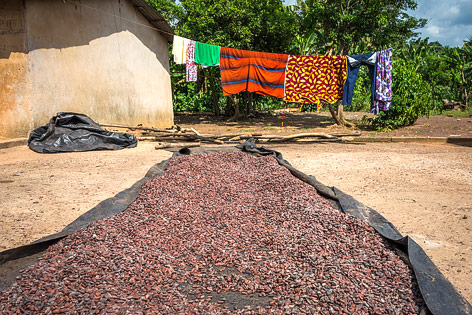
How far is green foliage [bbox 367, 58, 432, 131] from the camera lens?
9.14 m

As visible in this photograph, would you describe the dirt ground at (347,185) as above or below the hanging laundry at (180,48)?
below

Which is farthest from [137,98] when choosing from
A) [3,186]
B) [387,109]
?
[387,109]

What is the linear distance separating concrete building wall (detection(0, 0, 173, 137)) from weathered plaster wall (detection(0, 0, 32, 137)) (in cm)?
4

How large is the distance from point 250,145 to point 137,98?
470cm

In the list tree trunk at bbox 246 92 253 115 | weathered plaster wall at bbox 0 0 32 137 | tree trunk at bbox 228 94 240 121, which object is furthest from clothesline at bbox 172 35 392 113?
tree trunk at bbox 246 92 253 115

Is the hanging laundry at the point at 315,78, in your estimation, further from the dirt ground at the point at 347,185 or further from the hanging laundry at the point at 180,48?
the hanging laundry at the point at 180,48

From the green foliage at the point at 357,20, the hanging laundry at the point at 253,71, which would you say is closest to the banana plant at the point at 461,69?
the green foliage at the point at 357,20

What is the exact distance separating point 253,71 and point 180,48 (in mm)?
2041

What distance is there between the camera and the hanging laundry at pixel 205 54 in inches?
372

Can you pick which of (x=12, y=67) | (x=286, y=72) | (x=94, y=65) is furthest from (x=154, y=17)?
(x=12, y=67)

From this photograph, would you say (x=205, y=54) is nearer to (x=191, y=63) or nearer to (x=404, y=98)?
(x=191, y=63)

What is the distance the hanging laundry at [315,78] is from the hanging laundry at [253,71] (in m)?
0.24

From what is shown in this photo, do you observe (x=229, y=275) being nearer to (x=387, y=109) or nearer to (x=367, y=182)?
(x=367, y=182)

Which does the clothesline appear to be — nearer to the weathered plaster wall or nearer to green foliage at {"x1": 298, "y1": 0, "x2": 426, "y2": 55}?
green foliage at {"x1": 298, "y1": 0, "x2": 426, "y2": 55}
